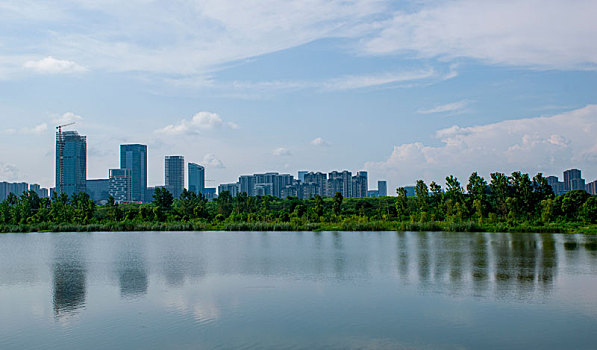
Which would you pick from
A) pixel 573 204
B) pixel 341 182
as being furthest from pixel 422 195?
pixel 341 182

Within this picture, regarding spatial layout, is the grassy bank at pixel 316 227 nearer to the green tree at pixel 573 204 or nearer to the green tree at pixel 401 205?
the green tree at pixel 573 204

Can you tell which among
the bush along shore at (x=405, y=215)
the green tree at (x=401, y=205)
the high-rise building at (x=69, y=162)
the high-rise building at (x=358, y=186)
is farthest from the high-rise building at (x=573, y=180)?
the high-rise building at (x=69, y=162)

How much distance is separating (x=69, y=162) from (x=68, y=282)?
19469 cm

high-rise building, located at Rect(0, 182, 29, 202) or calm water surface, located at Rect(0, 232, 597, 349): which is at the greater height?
high-rise building, located at Rect(0, 182, 29, 202)

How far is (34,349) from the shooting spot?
10.6 metres

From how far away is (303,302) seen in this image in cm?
1450

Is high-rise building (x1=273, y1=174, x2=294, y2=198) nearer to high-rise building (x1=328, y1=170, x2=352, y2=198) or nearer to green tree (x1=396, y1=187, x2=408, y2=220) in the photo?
high-rise building (x1=328, y1=170, x2=352, y2=198)

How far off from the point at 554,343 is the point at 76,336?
405 inches

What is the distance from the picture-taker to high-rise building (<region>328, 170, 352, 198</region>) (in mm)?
159875

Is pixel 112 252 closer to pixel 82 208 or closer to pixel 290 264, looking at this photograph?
pixel 290 264

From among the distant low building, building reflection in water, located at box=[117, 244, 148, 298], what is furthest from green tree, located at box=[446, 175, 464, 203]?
the distant low building

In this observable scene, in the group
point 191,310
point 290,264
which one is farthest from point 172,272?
point 191,310

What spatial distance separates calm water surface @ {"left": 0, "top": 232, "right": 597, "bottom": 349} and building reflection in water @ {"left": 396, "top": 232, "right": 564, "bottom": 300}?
76mm

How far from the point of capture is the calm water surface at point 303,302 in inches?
439
